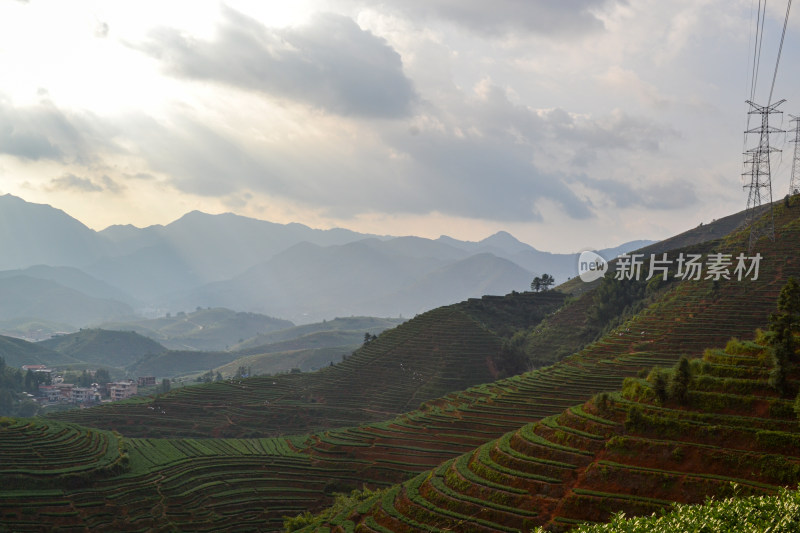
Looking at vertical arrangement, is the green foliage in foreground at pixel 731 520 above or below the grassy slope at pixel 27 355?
above

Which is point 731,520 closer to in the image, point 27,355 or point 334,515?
point 334,515

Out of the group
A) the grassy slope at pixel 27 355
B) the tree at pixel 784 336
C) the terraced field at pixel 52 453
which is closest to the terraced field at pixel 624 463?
the tree at pixel 784 336

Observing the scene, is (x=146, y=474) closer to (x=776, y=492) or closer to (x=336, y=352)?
(x=776, y=492)

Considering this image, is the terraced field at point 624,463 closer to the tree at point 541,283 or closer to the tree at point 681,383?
the tree at point 681,383

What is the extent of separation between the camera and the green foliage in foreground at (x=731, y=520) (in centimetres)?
1645

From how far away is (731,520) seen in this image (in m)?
17.6

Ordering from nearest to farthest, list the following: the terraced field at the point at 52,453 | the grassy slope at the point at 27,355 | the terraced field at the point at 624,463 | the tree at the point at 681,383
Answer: the terraced field at the point at 624,463 < the tree at the point at 681,383 < the terraced field at the point at 52,453 < the grassy slope at the point at 27,355

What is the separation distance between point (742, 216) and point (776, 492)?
12898 cm

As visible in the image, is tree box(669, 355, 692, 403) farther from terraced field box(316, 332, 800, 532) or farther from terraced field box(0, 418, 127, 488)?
terraced field box(0, 418, 127, 488)

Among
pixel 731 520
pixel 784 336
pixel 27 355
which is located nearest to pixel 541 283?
pixel 784 336

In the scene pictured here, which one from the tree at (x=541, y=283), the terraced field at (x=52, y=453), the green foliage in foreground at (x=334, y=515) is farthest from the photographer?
the tree at (x=541, y=283)

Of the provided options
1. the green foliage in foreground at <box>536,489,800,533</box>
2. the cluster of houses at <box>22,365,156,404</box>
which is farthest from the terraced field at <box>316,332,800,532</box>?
the cluster of houses at <box>22,365,156,404</box>

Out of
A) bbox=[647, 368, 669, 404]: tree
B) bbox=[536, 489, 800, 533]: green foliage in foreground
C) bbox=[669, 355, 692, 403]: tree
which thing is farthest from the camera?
bbox=[647, 368, 669, 404]: tree

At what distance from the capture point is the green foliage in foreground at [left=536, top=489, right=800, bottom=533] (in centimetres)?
1645
